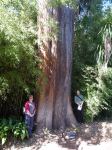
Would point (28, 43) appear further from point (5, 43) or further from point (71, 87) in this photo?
point (71, 87)

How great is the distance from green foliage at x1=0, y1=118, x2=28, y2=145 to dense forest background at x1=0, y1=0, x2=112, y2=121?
751mm

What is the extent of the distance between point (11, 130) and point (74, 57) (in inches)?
133

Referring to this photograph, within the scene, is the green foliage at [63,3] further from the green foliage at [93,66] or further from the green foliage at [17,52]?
the green foliage at [93,66]

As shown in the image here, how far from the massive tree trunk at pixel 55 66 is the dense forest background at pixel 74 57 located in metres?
0.27

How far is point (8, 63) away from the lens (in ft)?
29.6

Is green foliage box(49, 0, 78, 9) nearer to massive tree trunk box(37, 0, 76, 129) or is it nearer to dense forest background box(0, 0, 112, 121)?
massive tree trunk box(37, 0, 76, 129)

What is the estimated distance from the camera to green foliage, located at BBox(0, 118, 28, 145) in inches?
359

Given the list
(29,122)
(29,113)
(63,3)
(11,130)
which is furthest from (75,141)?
(63,3)

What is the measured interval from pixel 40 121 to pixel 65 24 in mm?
3101

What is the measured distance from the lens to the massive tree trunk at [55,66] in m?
9.40

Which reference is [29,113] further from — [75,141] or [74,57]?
[74,57]

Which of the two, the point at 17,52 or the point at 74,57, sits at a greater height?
the point at 74,57

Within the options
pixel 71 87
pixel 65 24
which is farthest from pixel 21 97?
pixel 65 24

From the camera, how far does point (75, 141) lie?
364 inches
